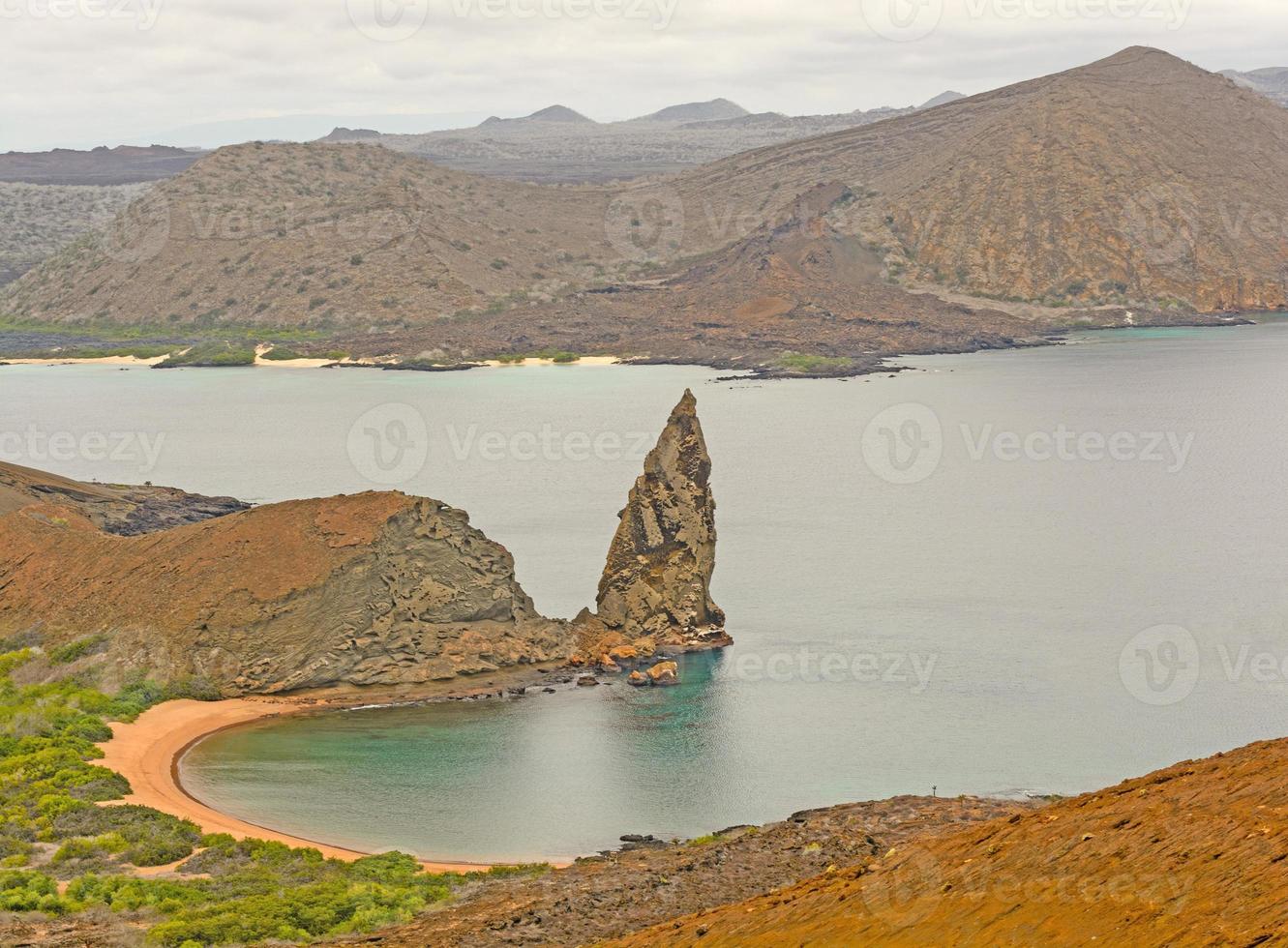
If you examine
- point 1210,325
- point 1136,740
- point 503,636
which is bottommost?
point 1136,740

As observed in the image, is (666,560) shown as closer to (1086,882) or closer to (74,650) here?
(74,650)

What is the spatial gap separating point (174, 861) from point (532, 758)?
11488 millimetres

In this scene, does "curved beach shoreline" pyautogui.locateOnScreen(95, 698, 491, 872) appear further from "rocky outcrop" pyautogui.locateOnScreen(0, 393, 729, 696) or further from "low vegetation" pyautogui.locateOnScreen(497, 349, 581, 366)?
"low vegetation" pyautogui.locateOnScreen(497, 349, 581, 366)

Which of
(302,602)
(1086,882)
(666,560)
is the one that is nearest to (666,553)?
(666,560)

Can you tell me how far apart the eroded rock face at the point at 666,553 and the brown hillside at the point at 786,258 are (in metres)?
108

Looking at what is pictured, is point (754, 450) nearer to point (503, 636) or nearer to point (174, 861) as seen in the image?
point (503, 636)

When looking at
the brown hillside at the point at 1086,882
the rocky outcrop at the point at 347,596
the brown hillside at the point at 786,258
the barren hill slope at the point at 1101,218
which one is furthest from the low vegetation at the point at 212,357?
the brown hillside at the point at 1086,882

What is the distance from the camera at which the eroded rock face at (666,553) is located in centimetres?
5184

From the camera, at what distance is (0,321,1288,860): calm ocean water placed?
40.5m

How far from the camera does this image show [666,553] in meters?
52.1

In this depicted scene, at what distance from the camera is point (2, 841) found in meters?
32.0

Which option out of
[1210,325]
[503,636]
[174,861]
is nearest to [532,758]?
[503,636]

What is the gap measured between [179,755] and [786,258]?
141 metres

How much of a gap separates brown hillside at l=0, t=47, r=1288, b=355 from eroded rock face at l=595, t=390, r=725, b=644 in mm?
107589
